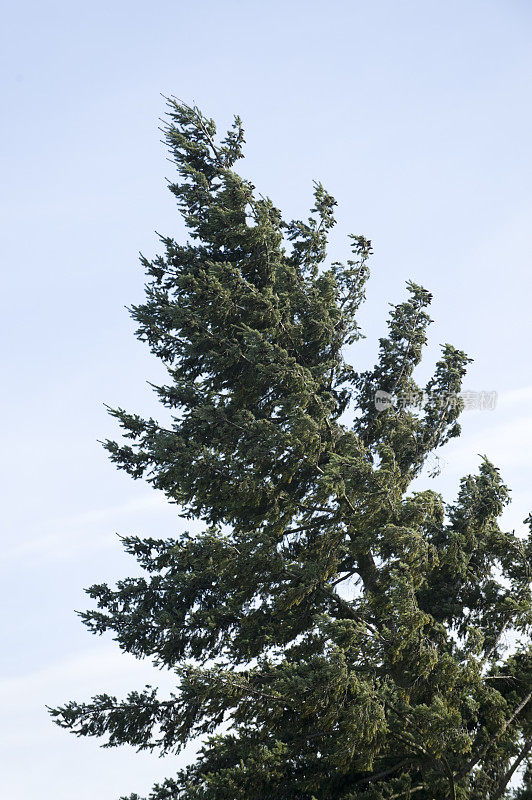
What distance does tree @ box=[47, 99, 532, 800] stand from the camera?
38.7ft

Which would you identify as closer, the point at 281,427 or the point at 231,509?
the point at 281,427

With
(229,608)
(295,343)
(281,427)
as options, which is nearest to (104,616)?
(229,608)

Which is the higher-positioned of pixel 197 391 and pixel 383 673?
pixel 197 391

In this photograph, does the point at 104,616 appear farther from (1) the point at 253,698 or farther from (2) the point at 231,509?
(1) the point at 253,698

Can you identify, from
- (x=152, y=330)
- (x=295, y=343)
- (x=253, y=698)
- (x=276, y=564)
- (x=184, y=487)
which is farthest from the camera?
(x=152, y=330)

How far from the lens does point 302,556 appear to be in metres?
14.0

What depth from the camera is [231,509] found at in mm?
14625

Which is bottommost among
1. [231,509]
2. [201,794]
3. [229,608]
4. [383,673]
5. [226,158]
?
[201,794]

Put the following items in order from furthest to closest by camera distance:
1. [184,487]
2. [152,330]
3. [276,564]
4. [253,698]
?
1. [152,330]
2. [184,487]
3. [276,564]
4. [253,698]

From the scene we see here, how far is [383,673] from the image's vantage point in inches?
494

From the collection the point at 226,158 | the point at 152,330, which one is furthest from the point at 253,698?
the point at 226,158

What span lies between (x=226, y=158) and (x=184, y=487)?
756 cm

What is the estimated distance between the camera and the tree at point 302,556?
38.7 feet

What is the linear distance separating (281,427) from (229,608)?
377cm
